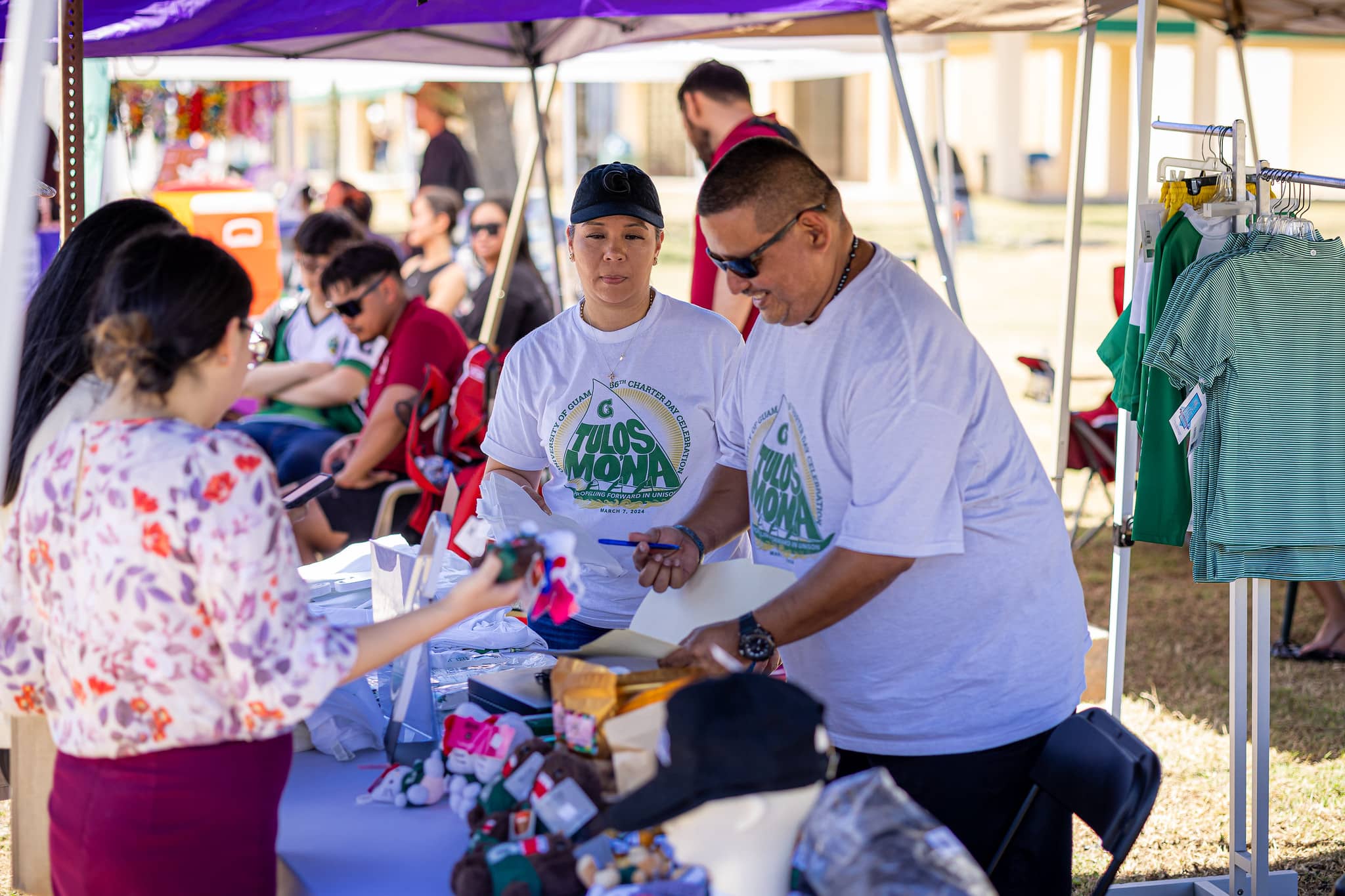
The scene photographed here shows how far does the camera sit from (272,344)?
615 centimetres

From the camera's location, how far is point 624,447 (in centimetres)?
260

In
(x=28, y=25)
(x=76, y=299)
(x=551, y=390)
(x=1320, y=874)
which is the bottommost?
(x=1320, y=874)

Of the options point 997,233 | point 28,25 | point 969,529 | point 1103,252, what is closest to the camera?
point 28,25

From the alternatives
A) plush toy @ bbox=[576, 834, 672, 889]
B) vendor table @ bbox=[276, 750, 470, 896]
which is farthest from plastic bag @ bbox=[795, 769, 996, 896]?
vendor table @ bbox=[276, 750, 470, 896]

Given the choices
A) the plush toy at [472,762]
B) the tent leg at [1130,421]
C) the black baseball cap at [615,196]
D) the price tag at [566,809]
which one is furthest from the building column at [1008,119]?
the price tag at [566,809]

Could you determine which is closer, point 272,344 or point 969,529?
point 969,529

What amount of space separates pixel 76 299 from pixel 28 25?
0.77m

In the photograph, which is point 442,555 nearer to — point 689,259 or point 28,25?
point 28,25

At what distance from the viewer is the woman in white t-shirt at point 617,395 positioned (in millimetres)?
2590

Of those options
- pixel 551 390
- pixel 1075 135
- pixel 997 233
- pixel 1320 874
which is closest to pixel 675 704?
pixel 551 390

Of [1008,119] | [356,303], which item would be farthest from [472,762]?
[1008,119]

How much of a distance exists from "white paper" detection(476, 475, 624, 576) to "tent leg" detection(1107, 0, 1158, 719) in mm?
1336

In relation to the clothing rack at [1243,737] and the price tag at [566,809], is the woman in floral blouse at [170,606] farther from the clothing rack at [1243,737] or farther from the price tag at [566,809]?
the clothing rack at [1243,737]

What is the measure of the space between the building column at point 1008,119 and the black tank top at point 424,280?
1639cm
